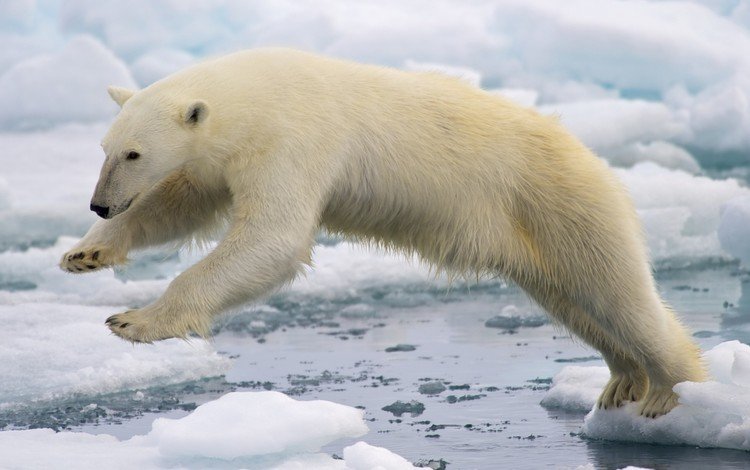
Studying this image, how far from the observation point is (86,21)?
49.8 ft

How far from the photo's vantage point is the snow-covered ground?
19.9 feet

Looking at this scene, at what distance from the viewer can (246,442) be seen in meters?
3.67

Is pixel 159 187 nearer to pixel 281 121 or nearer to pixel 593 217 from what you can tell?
pixel 281 121

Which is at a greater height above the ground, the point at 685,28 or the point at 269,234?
the point at 685,28

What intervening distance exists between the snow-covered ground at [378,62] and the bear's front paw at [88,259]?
1.16 meters

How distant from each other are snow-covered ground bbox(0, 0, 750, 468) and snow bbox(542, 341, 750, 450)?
0.04 feet

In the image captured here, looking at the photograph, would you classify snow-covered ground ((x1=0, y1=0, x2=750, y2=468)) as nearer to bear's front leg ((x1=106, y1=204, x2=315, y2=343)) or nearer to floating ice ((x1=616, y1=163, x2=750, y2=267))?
floating ice ((x1=616, y1=163, x2=750, y2=267))

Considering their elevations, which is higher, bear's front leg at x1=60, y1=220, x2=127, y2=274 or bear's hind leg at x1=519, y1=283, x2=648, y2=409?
bear's front leg at x1=60, y1=220, x2=127, y2=274

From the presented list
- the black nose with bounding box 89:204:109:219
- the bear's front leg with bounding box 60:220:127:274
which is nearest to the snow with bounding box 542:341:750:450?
the bear's front leg with bounding box 60:220:127:274

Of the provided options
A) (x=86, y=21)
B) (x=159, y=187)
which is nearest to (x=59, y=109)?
(x=86, y=21)

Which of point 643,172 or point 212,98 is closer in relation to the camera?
point 212,98

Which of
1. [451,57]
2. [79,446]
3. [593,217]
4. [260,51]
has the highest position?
[451,57]

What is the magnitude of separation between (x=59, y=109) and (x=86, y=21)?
80.0 inches

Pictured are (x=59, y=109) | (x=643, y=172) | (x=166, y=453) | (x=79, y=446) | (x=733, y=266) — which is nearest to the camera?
(x=166, y=453)
